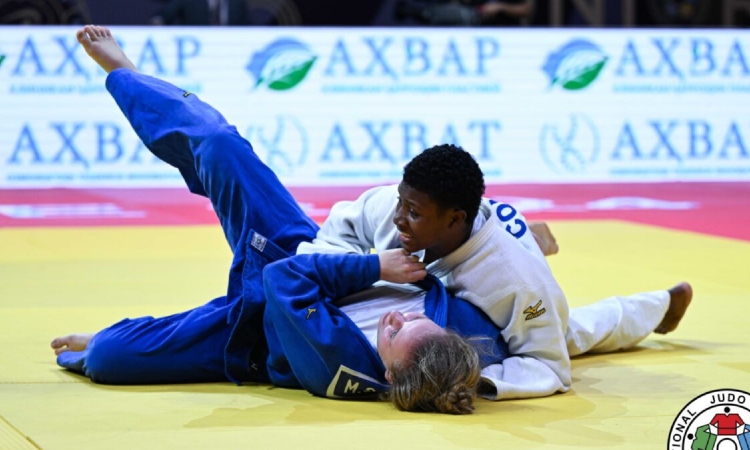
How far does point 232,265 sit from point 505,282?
0.93 meters

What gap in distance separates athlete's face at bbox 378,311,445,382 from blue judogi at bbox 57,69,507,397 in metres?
0.07

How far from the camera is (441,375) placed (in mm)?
3285

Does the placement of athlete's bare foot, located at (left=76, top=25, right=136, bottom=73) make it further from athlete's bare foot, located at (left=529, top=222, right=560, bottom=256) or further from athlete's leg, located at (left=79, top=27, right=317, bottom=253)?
athlete's bare foot, located at (left=529, top=222, right=560, bottom=256)

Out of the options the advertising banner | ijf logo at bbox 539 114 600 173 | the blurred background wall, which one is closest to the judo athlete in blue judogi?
the advertising banner

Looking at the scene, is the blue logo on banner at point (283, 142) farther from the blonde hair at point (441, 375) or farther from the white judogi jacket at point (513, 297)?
the blonde hair at point (441, 375)

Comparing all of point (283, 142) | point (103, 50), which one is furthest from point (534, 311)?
point (283, 142)

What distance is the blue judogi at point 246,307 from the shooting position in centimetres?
346

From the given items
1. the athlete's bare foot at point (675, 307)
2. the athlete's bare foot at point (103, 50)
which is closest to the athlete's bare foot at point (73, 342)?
the athlete's bare foot at point (103, 50)

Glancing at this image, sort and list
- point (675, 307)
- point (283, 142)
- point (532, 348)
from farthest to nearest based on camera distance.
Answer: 1. point (283, 142)
2. point (675, 307)
3. point (532, 348)

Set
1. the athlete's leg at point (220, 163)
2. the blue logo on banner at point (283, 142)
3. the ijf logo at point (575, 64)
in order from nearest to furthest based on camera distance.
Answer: the athlete's leg at point (220, 163) < the blue logo on banner at point (283, 142) < the ijf logo at point (575, 64)

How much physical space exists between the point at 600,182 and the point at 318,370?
21.8 ft

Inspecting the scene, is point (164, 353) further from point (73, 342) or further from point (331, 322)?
point (331, 322)

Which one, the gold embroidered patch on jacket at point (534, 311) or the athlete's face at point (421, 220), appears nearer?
the athlete's face at point (421, 220)

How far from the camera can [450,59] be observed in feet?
31.2
